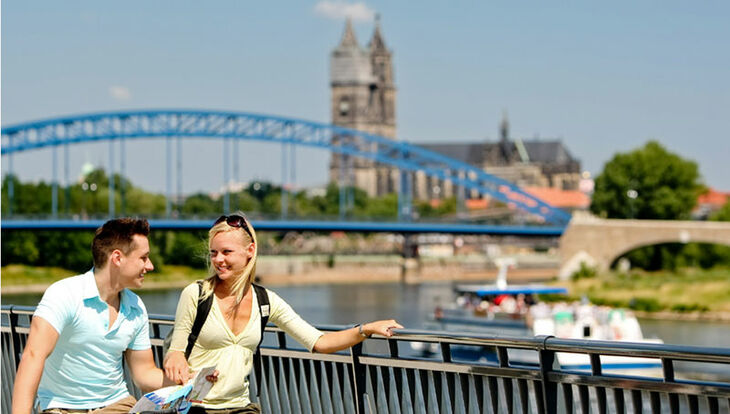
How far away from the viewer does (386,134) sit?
620ft

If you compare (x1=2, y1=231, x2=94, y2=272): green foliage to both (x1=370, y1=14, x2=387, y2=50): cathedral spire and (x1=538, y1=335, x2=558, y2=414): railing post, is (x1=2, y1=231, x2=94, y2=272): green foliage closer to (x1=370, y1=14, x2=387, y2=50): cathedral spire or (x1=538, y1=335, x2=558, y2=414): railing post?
(x1=538, y1=335, x2=558, y2=414): railing post

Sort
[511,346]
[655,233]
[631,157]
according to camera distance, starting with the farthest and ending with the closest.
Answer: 1. [631,157]
2. [655,233]
3. [511,346]

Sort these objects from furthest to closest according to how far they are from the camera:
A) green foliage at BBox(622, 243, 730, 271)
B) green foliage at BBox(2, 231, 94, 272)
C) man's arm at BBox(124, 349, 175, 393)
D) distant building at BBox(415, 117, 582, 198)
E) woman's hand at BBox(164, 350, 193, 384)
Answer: distant building at BBox(415, 117, 582, 198) < green foliage at BBox(622, 243, 730, 271) < green foliage at BBox(2, 231, 94, 272) < man's arm at BBox(124, 349, 175, 393) < woman's hand at BBox(164, 350, 193, 384)

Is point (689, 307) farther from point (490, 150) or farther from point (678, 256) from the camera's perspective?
point (490, 150)

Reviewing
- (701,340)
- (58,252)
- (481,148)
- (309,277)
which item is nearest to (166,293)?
(58,252)

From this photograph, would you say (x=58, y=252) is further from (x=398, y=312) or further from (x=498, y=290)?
(x=498, y=290)

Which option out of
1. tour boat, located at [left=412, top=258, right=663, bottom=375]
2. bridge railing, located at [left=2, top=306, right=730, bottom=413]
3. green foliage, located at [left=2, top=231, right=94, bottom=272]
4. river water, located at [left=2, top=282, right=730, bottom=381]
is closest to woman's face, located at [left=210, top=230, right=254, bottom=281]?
bridge railing, located at [left=2, top=306, right=730, bottom=413]

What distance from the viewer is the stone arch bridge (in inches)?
2601

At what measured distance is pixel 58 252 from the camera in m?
48.6

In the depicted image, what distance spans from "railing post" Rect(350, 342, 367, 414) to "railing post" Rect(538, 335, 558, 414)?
99cm

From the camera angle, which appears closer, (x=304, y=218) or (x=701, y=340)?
(x=701, y=340)

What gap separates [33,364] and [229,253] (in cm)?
80

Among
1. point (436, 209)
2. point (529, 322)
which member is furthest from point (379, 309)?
point (436, 209)

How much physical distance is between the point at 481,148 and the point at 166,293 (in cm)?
13308
